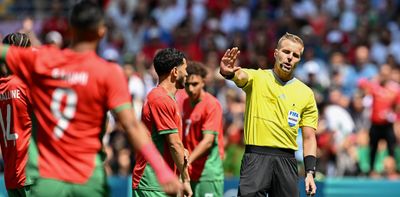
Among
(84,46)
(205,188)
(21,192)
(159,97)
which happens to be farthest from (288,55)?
(84,46)

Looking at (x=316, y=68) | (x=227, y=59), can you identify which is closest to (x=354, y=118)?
(x=316, y=68)

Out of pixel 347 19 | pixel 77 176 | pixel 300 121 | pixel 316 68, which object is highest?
pixel 347 19

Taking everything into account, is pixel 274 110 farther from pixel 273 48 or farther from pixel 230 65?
pixel 273 48

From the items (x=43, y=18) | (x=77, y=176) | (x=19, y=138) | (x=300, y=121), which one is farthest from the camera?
(x=43, y=18)

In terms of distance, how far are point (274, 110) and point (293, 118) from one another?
0.23 metres

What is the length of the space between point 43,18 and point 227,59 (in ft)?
53.8

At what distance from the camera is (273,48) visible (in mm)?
22328

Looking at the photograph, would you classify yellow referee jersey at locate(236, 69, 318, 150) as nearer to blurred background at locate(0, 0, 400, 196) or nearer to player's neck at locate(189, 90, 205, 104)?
player's neck at locate(189, 90, 205, 104)

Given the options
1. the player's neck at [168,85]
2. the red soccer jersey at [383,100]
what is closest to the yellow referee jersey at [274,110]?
the player's neck at [168,85]

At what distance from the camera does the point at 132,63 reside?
21.2 m

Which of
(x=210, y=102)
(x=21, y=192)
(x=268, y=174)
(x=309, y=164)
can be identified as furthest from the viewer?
(x=210, y=102)

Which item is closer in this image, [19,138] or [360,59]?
[19,138]

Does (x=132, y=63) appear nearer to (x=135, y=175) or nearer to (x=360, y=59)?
(x=360, y=59)

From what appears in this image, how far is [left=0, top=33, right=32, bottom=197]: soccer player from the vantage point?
9281mm
